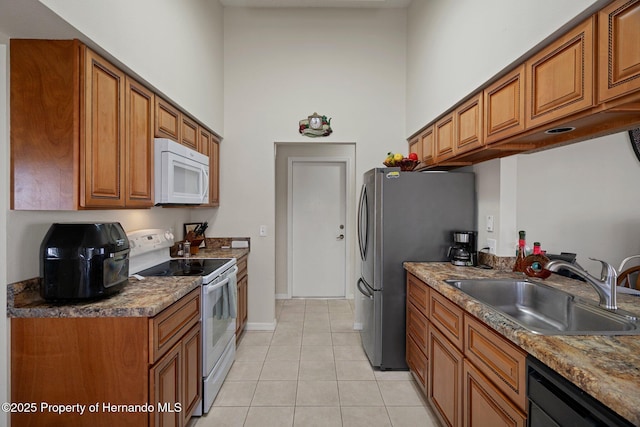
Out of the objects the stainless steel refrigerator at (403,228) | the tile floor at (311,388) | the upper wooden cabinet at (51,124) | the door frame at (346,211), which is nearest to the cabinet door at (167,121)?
the upper wooden cabinet at (51,124)

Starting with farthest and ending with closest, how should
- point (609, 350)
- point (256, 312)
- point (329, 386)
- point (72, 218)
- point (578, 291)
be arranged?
1. point (256, 312)
2. point (329, 386)
3. point (72, 218)
4. point (578, 291)
5. point (609, 350)

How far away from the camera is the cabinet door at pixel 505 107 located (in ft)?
5.17

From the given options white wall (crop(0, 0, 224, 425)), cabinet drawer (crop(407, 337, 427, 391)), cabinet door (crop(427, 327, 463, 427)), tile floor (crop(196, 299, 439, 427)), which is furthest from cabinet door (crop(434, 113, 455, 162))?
white wall (crop(0, 0, 224, 425))

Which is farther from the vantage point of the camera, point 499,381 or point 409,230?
point 409,230

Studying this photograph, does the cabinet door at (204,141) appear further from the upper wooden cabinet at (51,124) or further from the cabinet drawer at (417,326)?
the cabinet drawer at (417,326)

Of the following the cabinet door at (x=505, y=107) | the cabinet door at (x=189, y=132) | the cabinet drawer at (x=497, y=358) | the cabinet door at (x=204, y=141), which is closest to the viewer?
the cabinet drawer at (x=497, y=358)

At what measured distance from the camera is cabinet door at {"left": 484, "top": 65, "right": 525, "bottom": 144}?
1.58m

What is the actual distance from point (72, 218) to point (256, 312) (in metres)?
2.10

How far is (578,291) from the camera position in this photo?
5.31 feet

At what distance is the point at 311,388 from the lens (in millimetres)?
2328

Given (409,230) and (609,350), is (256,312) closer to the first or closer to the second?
(409,230)

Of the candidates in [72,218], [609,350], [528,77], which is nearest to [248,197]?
[72,218]

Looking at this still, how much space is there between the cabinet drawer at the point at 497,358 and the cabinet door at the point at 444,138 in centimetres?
135

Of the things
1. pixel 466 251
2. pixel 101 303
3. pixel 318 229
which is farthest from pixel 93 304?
pixel 318 229
